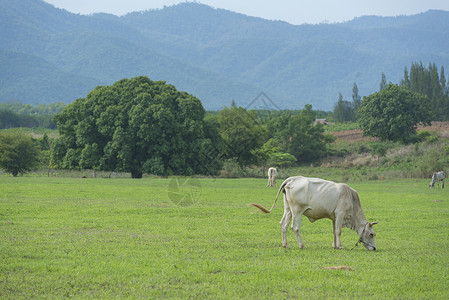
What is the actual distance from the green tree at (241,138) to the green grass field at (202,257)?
149 feet

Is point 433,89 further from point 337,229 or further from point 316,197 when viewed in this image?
point 316,197

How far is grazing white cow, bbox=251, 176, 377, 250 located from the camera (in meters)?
14.7

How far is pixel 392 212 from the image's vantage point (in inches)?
994

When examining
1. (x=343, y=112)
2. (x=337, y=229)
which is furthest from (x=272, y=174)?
(x=343, y=112)

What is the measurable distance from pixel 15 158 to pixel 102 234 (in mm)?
49653

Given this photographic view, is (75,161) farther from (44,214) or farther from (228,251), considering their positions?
(228,251)

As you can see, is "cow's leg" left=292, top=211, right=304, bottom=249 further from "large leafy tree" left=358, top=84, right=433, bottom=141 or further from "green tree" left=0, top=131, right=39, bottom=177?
"large leafy tree" left=358, top=84, right=433, bottom=141

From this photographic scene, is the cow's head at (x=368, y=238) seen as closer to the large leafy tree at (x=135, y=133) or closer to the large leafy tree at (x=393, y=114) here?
the large leafy tree at (x=135, y=133)

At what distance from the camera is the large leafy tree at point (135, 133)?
57719 mm

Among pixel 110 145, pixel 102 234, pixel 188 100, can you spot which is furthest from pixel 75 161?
pixel 102 234

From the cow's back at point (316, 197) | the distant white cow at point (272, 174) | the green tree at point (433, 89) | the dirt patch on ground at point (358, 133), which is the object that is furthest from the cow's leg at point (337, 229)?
the green tree at point (433, 89)

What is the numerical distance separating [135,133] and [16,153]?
14.0 meters

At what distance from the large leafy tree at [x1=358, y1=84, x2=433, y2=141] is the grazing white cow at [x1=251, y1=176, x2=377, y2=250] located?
250 feet

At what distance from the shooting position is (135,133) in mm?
58906
